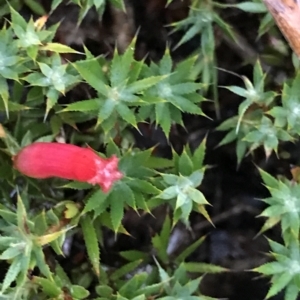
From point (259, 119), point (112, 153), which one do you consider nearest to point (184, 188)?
point (112, 153)

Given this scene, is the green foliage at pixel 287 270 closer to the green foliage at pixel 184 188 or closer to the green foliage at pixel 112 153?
the green foliage at pixel 112 153

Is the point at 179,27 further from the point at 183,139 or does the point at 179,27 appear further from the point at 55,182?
the point at 55,182

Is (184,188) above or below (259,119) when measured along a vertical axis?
below

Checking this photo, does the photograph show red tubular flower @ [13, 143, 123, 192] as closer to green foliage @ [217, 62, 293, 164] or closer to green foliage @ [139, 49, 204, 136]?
green foliage @ [139, 49, 204, 136]

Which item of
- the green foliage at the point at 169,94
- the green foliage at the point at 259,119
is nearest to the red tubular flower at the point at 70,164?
the green foliage at the point at 169,94

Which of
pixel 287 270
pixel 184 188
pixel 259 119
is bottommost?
pixel 287 270

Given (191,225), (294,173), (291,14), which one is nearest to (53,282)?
(191,225)

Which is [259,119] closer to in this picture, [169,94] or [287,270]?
[169,94]

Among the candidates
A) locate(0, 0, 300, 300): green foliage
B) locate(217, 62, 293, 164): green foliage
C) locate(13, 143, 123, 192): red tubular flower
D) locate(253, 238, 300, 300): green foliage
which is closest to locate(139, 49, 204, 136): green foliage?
locate(0, 0, 300, 300): green foliage

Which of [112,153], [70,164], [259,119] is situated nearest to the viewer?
[70,164]
